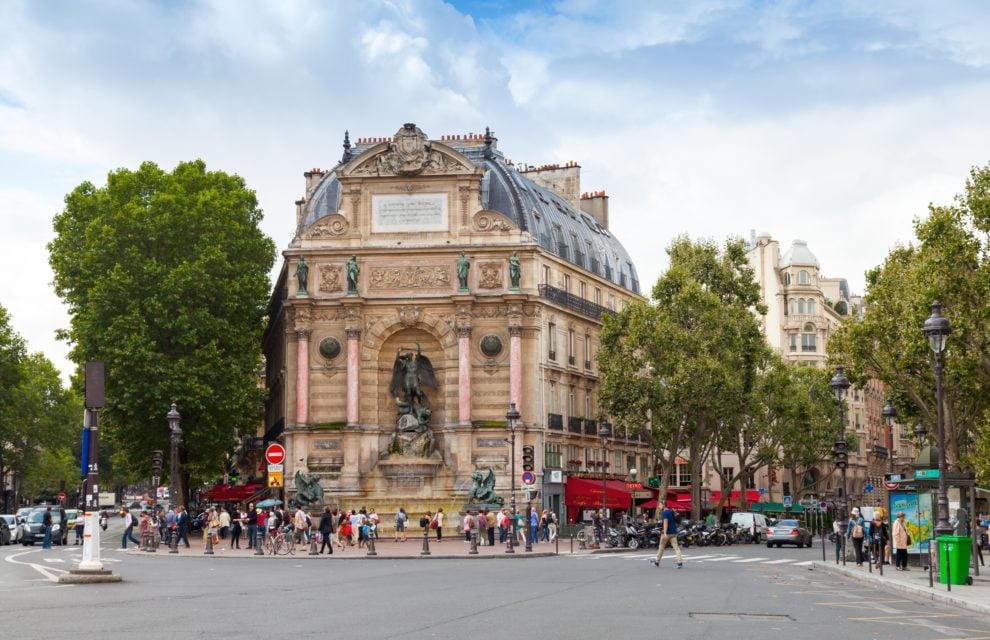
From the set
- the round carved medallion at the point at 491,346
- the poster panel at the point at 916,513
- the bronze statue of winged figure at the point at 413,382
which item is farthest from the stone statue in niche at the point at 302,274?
the poster panel at the point at 916,513

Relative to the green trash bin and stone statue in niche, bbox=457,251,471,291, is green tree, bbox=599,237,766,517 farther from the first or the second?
the green trash bin

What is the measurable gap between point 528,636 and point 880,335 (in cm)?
3635

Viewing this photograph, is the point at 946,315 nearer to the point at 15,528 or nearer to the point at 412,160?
the point at 412,160

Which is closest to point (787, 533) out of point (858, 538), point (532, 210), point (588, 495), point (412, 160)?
point (588, 495)

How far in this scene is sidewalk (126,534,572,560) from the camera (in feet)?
138

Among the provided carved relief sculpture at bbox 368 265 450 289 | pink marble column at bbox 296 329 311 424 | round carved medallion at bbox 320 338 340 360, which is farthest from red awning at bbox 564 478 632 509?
pink marble column at bbox 296 329 311 424

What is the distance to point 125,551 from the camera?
Result: 1923 inches

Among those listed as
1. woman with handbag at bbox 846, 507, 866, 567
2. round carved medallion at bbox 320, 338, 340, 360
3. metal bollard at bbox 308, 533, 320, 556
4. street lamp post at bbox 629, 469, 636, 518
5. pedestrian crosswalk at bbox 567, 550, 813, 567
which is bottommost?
pedestrian crosswalk at bbox 567, 550, 813, 567

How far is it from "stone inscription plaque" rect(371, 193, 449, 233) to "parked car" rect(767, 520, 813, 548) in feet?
64.1

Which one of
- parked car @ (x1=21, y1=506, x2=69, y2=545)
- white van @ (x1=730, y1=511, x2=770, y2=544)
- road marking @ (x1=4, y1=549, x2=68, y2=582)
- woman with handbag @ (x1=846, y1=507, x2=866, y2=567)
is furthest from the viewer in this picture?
white van @ (x1=730, y1=511, x2=770, y2=544)

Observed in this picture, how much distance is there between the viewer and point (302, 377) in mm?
59656

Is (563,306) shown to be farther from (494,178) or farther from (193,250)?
(193,250)

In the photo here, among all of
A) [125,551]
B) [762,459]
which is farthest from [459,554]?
[762,459]

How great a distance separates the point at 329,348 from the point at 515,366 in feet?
27.6
